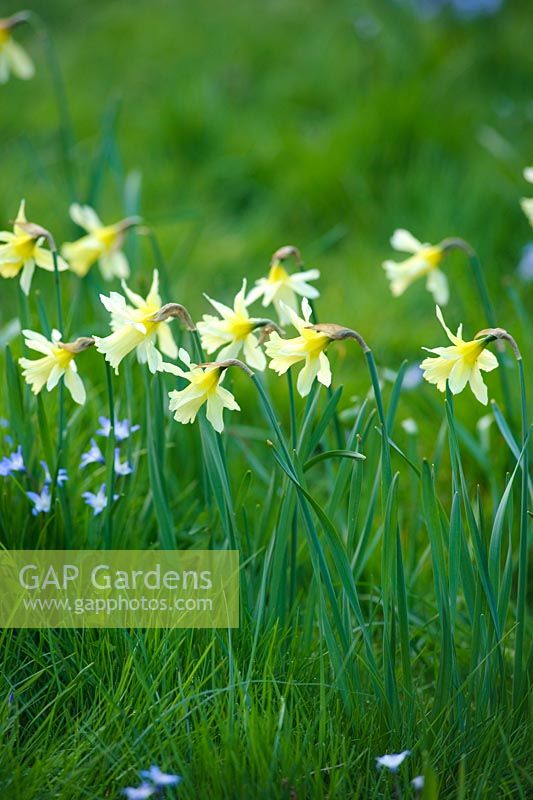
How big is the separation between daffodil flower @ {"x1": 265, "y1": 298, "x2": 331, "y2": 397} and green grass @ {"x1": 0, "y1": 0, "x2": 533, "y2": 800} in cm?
9

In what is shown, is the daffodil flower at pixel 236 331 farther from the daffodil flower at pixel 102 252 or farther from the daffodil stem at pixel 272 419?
the daffodil flower at pixel 102 252

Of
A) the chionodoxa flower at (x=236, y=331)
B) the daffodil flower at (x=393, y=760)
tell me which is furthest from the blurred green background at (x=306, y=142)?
the daffodil flower at (x=393, y=760)

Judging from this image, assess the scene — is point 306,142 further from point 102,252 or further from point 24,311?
point 24,311

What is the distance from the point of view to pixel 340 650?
61.6 inches

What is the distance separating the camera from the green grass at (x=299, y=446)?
1438mm

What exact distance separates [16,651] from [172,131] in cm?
299

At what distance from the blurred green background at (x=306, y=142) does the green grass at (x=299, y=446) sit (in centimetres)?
2

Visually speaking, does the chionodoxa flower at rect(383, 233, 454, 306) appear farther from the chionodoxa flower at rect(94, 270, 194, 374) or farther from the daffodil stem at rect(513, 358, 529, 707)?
the chionodoxa flower at rect(94, 270, 194, 374)

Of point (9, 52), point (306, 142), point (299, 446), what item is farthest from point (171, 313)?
point (306, 142)

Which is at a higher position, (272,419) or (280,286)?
(280,286)

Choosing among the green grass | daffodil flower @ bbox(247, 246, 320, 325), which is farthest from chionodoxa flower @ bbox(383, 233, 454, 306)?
daffodil flower @ bbox(247, 246, 320, 325)

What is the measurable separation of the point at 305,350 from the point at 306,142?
2.77m

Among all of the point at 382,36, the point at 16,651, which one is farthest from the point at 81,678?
the point at 382,36

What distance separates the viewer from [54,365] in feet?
5.02
